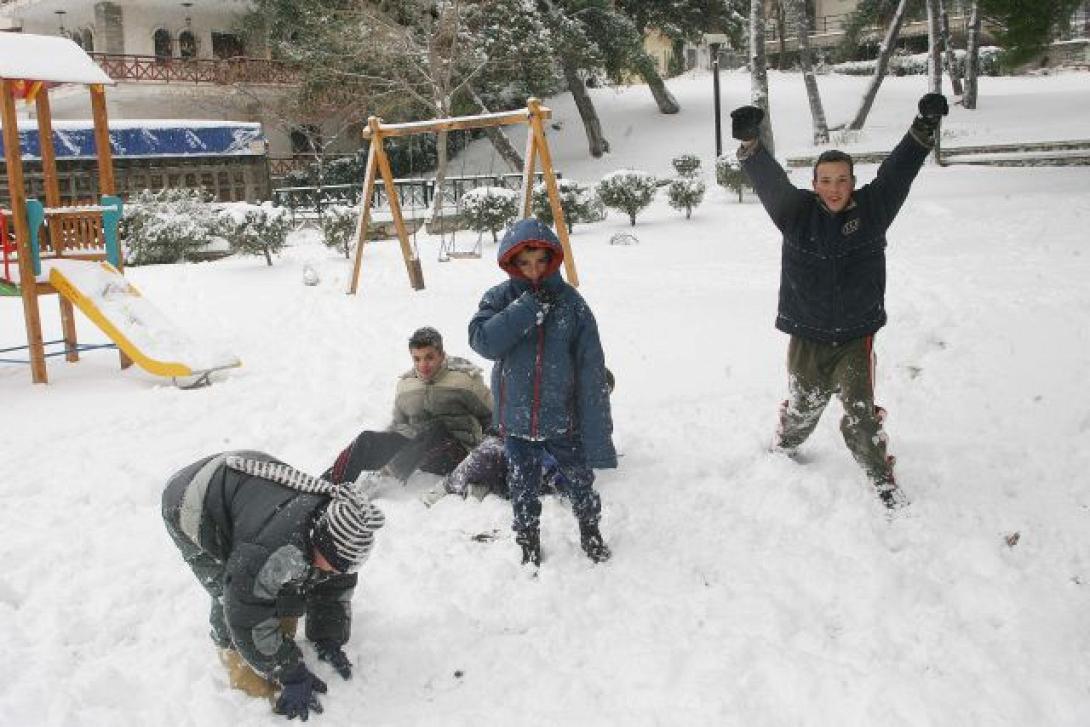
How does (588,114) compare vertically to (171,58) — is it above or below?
below

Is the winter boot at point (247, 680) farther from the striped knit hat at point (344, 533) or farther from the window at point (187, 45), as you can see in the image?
the window at point (187, 45)

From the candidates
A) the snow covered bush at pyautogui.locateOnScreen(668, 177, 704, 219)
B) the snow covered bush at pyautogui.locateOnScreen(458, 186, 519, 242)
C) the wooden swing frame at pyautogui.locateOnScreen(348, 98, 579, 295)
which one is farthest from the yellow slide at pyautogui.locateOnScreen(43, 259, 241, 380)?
the snow covered bush at pyautogui.locateOnScreen(668, 177, 704, 219)

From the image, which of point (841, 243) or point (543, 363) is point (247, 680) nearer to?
point (543, 363)

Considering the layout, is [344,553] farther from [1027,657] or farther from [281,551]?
[1027,657]

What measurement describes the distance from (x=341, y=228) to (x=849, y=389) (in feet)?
36.8

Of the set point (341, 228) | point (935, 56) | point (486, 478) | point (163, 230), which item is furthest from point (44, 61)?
point (935, 56)

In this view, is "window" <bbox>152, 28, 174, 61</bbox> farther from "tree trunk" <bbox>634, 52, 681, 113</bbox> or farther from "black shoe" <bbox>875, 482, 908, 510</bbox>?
"black shoe" <bbox>875, 482, 908, 510</bbox>

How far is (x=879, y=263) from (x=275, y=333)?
249 inches

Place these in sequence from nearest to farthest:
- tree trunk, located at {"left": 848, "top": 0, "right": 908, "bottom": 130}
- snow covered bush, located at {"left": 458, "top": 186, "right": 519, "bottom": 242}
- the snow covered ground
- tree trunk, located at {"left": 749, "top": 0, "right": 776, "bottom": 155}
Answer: the snow covered ground < snow covered bush, located at {"left": 458, "top": 186, "right": 519, "bottom": 242} < tree trunk, located at {"left": 749, "top": 0, "right": 776, "bottom": 155} < tree trunk, located at {"left": 848, "top": 0, "right": 908, "bottom": 130}

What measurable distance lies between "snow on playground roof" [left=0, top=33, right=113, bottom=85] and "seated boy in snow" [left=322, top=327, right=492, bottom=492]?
4.44 m

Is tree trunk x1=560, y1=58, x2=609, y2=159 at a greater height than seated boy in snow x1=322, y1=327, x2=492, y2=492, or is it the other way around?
tree trunk x1=560, y1=58, x2=609, y2=159

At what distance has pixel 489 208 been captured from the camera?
13.7m

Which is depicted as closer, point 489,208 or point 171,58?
point 489,208

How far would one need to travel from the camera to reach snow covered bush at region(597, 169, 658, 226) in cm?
1444
